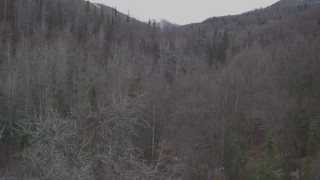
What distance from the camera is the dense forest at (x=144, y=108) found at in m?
13.4

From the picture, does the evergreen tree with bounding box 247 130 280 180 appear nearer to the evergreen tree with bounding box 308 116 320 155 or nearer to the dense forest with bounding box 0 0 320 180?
the dense forest with bounding box 0 0 320 180

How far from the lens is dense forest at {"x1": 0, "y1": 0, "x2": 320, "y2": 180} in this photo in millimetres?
13430

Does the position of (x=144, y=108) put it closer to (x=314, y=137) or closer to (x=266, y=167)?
(x=266, y=167)

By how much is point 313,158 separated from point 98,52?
46697mm

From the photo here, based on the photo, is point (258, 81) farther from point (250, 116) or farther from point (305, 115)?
point (305, 115)

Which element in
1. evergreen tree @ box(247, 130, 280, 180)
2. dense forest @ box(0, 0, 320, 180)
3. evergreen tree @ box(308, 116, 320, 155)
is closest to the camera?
dense forest @ box(0, 0, 320, 180)

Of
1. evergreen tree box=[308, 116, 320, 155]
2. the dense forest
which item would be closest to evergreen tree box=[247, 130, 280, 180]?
the dense forest

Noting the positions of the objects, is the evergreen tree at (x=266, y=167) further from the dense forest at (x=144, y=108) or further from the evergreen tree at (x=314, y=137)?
the evergreen tree at (x=314, y=137)

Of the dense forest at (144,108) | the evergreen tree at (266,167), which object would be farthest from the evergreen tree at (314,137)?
the evergreen tree at (266,167)

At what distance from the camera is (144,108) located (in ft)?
108

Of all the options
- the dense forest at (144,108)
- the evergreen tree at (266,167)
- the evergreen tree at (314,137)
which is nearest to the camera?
the dense forest at (144,108)

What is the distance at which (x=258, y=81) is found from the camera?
50.3 meters

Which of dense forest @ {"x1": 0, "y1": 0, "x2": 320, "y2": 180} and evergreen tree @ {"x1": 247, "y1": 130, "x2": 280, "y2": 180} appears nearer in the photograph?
dense forest @ {"x1": 0, "y1": 0, "x2": 320, "y2": 180}

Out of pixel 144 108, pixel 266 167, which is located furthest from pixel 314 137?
pixel 144 108
